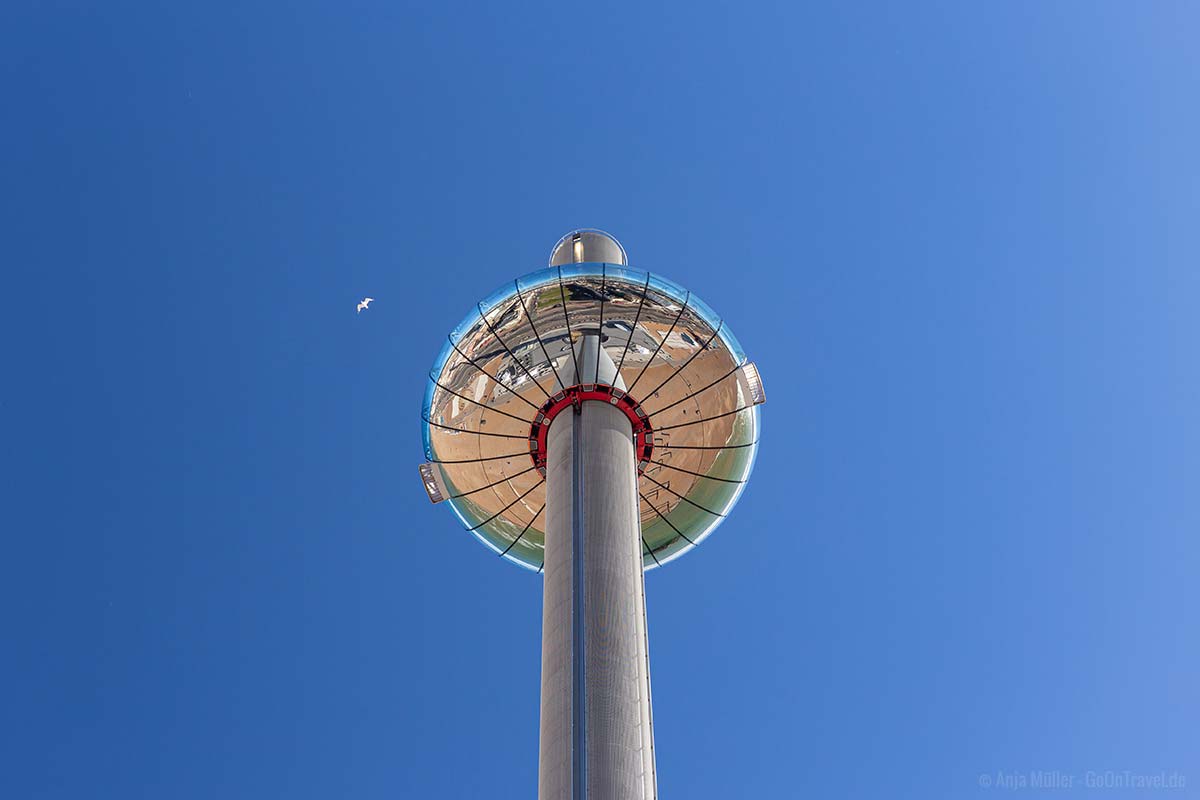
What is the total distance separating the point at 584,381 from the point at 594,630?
245 inches

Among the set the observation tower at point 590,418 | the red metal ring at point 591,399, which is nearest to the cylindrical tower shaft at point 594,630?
the observation tower at point 590,418

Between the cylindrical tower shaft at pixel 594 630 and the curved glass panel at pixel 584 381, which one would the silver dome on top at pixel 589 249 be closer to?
the curved glass panel at pixel 584 381

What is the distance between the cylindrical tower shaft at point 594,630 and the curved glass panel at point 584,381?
2456 millimetres

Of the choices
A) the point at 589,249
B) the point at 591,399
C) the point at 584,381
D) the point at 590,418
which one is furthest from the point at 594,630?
the point at 589,249

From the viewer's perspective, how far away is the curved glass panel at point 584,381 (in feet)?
71.3

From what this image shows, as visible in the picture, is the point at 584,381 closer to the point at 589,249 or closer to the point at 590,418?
the point at 590,418

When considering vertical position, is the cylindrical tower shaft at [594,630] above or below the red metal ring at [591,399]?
below

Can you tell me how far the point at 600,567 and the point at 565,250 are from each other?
10993 mm

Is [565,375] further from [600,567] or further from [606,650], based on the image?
[606,650]

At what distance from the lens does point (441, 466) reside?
23.4 m

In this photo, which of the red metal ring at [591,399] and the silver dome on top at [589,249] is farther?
the silver dome on top at [589,249]

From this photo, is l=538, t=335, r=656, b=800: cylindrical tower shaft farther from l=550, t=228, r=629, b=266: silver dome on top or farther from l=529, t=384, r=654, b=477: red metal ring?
l=550, t=228, r=629, b=266: silver dome on top

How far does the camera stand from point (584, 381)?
2047cm

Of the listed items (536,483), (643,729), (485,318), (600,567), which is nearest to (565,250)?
(485,318)
